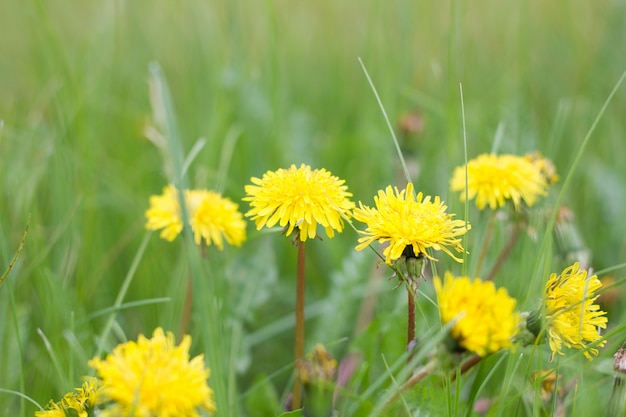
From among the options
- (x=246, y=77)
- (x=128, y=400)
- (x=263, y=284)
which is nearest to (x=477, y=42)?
(x=246, y=77)

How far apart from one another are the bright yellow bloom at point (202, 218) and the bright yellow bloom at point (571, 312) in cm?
45

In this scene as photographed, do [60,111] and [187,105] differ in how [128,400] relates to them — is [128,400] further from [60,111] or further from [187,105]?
[187,105]

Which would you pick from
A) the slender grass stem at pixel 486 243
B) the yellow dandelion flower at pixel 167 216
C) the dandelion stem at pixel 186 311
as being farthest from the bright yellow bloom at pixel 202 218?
the slender grass stem at pixel 486 243

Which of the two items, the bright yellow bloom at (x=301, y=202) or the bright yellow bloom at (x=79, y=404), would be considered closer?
the bright yellow bloom at (x=79, y=404)

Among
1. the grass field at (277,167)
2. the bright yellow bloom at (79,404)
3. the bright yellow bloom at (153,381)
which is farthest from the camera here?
the grass field at (277,167)

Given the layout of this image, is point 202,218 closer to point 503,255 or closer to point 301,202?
point 301,202

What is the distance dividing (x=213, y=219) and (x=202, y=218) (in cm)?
2

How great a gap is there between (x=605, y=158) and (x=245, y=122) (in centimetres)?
99

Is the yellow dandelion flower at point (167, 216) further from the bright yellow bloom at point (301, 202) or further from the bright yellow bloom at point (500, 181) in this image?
the bright yellow bloom at point (500, 181)

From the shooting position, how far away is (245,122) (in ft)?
5.95

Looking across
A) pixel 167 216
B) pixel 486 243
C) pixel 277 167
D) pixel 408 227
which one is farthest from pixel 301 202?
pixel 277 167

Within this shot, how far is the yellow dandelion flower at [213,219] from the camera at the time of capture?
3.01 feet

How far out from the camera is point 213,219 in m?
0.93

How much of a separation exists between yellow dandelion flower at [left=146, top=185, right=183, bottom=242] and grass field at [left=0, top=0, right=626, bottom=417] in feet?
0.19
